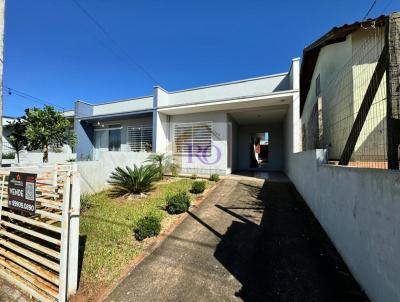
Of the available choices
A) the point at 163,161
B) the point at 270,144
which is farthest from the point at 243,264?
the point at 270,144

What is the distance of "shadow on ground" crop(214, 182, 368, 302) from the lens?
2445 mm

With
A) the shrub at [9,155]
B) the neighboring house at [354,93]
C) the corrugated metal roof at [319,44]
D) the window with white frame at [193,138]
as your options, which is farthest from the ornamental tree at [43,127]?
the corrugated metal roof at [319,44]

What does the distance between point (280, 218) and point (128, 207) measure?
426cm

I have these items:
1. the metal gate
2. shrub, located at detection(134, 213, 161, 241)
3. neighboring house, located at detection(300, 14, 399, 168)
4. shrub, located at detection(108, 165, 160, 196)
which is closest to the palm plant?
shrub, located at detection(108, 165, 160, 196)

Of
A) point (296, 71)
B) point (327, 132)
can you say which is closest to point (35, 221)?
point (327, 132)

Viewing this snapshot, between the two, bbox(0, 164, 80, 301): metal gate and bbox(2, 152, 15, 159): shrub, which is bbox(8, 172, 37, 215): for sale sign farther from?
bbox(2, 152, 15, 159): shrub

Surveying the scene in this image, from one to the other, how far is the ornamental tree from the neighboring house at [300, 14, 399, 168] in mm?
11738

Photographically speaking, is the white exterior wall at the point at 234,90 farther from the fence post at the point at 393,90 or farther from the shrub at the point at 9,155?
the shrub at the point at 9,155

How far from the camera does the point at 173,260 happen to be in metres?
3.28

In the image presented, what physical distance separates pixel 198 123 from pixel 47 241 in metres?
9.14

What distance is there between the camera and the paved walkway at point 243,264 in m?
2.49

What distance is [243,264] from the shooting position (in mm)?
3092

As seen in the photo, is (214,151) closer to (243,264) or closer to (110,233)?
(110,233)

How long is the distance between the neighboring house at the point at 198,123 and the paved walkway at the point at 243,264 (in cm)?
570
